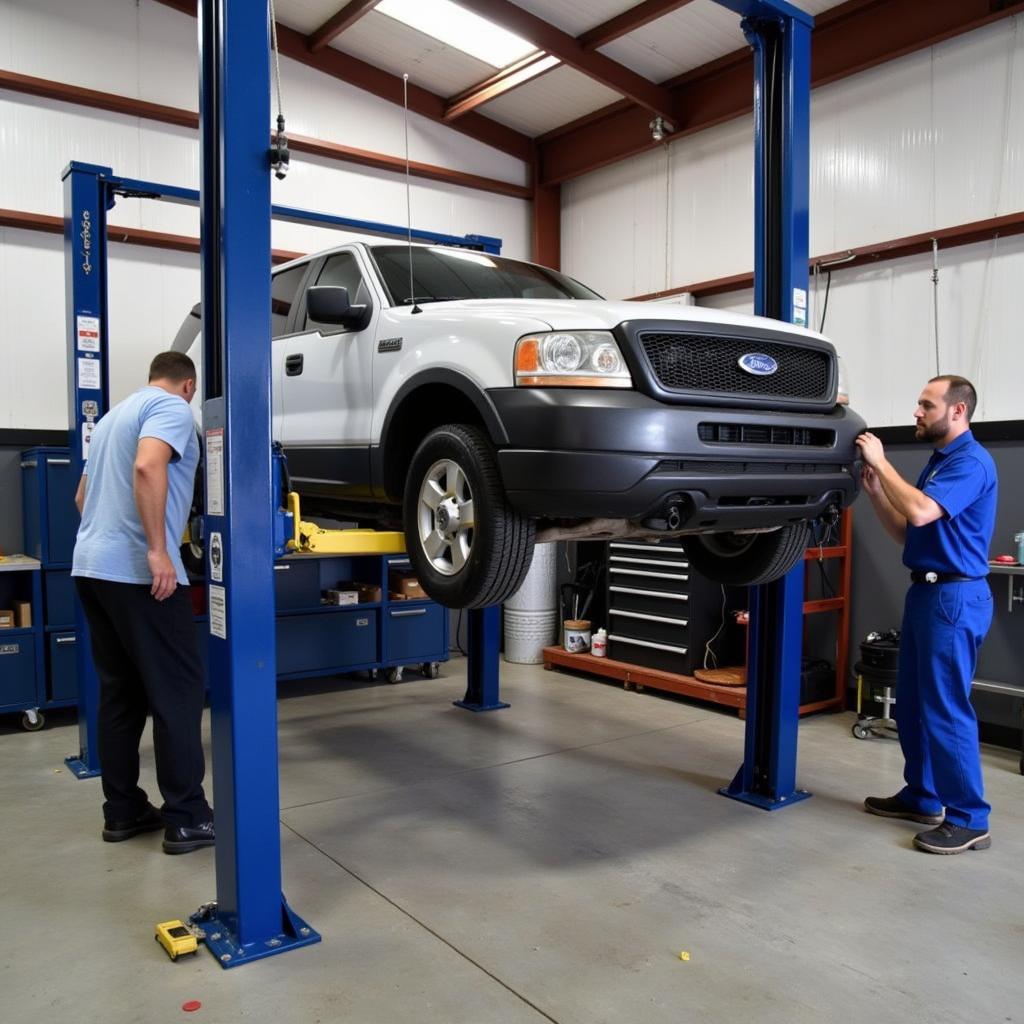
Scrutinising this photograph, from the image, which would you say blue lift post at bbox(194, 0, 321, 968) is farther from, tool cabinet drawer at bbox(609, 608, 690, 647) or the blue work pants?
tool cabinet drawer at bbox(609, 608, 690, 647)

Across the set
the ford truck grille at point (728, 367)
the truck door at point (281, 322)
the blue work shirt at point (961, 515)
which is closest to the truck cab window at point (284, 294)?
the truck door at point (281, 322)

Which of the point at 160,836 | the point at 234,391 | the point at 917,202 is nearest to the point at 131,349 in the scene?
the point at 160,836

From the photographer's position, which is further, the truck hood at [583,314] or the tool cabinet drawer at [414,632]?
the tool cabinet drawer at [414,632]

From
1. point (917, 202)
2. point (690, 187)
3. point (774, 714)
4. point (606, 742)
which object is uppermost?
point (690, 187)

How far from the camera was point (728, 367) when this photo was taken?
2895 mm

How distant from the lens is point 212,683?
2.80 m

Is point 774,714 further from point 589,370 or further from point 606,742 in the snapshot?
point 589,370

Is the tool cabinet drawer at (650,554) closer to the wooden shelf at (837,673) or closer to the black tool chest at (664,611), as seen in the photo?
the black tool chest at (664,611)

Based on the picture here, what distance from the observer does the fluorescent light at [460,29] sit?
672 centimetres

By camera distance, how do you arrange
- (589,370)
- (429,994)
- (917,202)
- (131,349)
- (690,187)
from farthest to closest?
(690,187) → (131,349) → (917,202) → (589,370) → (429,994)

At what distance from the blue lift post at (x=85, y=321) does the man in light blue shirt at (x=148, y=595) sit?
0.96 metres

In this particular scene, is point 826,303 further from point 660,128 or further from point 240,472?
point 240,472

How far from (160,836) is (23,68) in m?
5.24

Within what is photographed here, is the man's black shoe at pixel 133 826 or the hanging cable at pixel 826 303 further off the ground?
the hanging cable at pixel 826 303
